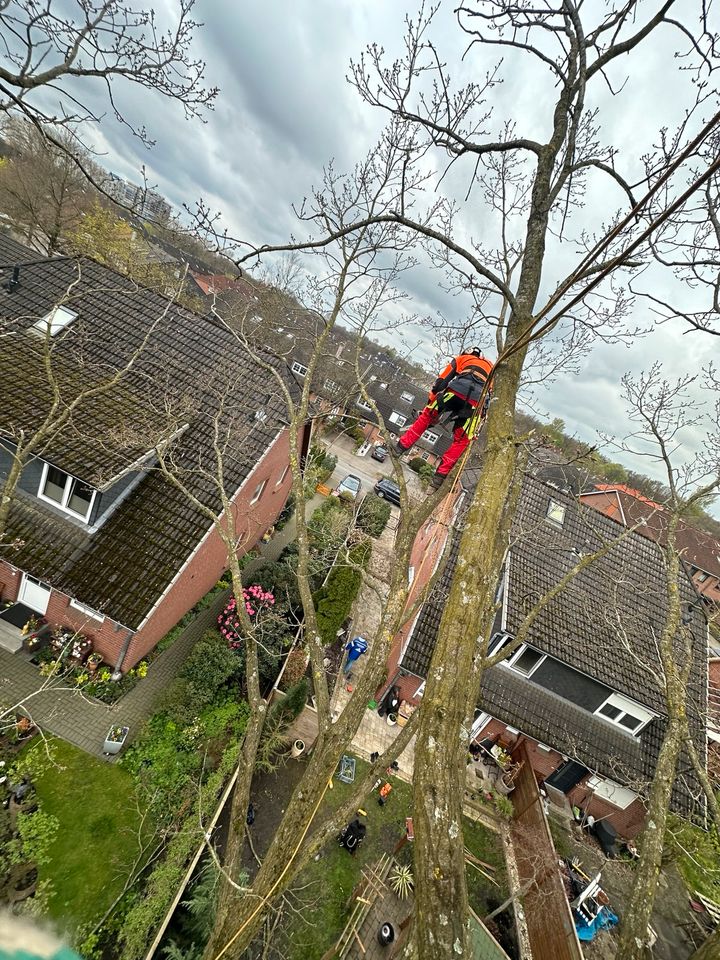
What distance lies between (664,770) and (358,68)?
34.9ft

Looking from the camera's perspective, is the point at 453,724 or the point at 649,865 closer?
the point at 453,724

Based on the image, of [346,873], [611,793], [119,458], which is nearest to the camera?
[346,873]

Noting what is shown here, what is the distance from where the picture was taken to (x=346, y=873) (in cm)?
888

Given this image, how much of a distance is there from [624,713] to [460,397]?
35.4 feet

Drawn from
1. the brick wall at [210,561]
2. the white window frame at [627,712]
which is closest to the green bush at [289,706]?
the brick wall at [210,561]

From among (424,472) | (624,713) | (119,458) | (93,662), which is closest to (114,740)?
(93,662)

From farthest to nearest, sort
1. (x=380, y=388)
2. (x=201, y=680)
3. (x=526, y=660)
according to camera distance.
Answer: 1. (x=380, y=388)
2. (x=526, y=660)
3. (x=201, y=680)

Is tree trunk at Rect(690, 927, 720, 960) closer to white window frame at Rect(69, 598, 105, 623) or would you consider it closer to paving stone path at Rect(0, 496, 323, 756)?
paving stone path at Rect(0, 496, 323, 756)

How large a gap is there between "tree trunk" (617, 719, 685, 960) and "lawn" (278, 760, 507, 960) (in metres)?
4.68

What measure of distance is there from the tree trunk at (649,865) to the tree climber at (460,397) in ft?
19.8

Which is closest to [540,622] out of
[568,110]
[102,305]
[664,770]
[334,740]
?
[664,770]

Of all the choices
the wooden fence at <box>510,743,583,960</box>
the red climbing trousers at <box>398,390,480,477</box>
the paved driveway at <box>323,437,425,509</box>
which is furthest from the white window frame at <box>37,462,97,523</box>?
the paved driveway at <box>323,437,425,509</box>

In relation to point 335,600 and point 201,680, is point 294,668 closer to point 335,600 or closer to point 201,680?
point 335,600

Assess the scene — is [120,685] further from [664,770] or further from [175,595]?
[664,770]
